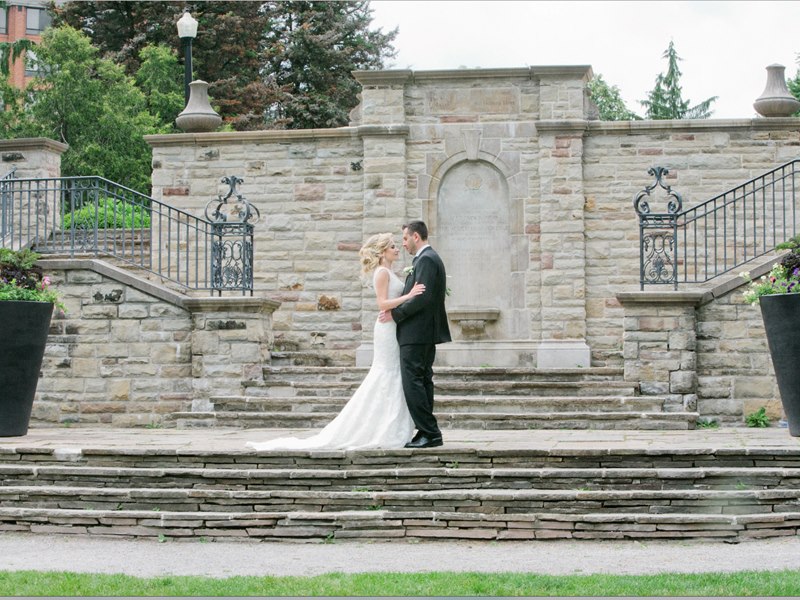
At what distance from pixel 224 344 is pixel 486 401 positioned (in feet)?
10.4

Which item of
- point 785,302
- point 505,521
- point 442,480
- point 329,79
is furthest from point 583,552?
point 329,79

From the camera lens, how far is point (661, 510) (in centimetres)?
830

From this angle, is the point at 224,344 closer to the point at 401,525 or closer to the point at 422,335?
the point at 422,335

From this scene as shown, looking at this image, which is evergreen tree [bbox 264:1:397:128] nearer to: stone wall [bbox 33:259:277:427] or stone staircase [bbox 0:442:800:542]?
stone wall [bbox 33:259:277:427]

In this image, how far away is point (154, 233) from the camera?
655 inches

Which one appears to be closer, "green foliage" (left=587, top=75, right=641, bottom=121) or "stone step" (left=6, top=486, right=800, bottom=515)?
"stone step" (left=6, top=486, right=800, bottom=515)

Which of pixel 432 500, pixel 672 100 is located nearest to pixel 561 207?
pixel 432 500

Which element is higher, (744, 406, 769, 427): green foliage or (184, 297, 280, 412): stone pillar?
(184, 297, 280, 412): stone pillar

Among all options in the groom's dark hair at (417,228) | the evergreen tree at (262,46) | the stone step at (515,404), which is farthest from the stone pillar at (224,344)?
the evergreen tree at (262,46)

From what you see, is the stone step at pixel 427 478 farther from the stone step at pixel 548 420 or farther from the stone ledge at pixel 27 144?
the stone ledge at pixel 27 144

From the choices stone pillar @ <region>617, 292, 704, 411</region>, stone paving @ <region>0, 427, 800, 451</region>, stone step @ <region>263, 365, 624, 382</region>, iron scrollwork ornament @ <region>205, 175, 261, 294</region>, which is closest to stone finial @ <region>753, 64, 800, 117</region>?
stone pillar @ <region>617, 292, 704, 411</region>

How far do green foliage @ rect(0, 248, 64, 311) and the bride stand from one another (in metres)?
3.12

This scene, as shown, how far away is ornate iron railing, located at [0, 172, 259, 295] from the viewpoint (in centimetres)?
1434

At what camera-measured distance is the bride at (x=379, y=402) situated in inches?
368
